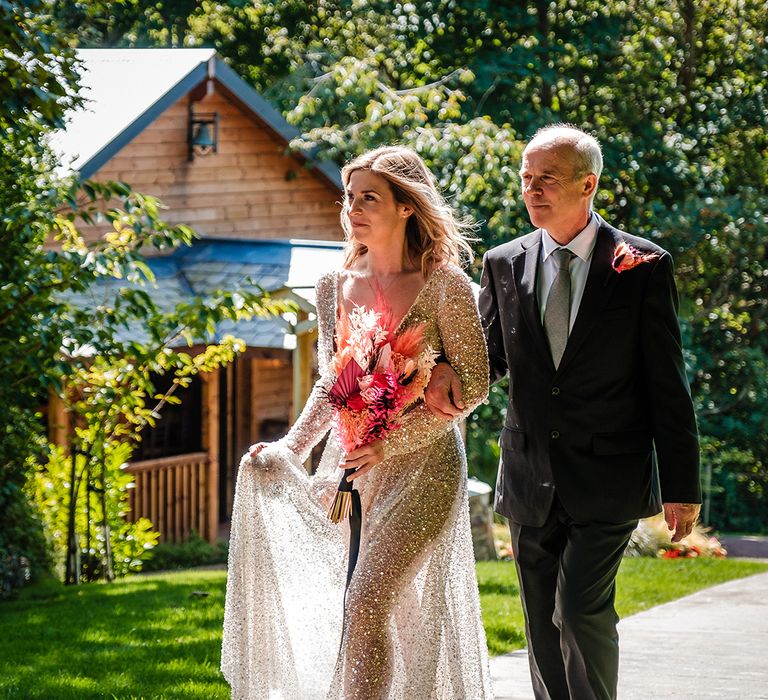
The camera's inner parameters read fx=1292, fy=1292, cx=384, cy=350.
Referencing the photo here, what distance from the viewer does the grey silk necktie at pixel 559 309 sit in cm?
440

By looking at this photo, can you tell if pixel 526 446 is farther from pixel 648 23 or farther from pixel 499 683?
pixel 648 23

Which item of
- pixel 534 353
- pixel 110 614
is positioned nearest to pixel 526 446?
pixel 534 353

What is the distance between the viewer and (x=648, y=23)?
22406 millimetres

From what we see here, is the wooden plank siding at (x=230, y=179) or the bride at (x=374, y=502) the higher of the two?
the wooden plank siding at (x=230, y=179)

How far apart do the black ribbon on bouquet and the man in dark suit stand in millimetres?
437

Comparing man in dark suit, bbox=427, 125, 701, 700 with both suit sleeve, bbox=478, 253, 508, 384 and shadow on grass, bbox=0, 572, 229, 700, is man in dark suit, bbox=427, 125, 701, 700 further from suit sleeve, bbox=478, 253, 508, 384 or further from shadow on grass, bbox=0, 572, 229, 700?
shadow on grass, bbox=0, 572, 229, 700

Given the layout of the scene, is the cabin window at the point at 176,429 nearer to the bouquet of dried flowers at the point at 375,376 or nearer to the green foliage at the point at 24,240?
the green foliage at the point at 24,240

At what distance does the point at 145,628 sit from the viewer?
7.84 metres

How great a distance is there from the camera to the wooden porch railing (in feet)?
50.8

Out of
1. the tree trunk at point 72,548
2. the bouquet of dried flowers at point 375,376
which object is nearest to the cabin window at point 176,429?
the tree trunk at point 72,548

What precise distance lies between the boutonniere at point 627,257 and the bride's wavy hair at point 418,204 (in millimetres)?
537

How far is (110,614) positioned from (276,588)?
4.15m

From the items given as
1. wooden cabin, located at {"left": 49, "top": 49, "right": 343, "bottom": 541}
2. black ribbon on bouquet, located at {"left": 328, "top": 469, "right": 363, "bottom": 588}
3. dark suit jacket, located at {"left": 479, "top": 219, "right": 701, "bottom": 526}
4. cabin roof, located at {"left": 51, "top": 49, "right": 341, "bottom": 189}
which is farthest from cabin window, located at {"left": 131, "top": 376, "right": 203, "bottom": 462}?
dark suit jacket, located at {"left": 479, "top": 219, "right": 701, "bottom": 526}

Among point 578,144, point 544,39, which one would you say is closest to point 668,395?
point 578,144
